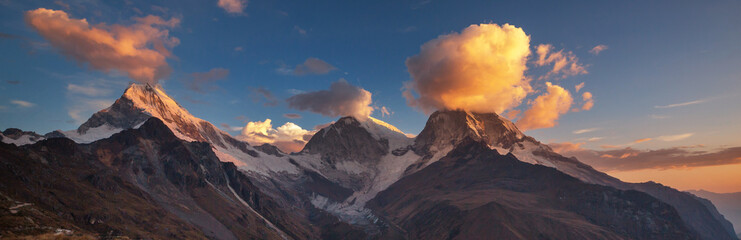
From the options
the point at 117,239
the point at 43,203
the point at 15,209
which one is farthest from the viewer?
the point at 43,203

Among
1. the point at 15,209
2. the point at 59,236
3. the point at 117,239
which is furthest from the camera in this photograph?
the point at 15,209

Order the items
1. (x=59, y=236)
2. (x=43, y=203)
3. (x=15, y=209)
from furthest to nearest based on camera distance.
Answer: (x=43, y=203)
(x=15, y=209)
(x=59, y=236)

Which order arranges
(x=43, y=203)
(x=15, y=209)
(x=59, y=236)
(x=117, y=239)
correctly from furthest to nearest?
1. (x=43, y=203)
2. (x=15, y=209)
3. (x=117, y=239)
4. (x=59, y=236)

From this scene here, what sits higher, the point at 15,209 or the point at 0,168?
the point at 0,168

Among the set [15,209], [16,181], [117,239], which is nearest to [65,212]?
[16,181]

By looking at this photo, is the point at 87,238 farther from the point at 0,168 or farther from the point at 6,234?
the point at 0,168

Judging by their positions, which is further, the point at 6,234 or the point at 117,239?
the point at 117,239

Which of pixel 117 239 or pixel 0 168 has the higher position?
pixel 0 168

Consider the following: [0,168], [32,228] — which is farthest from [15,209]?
[0,168]

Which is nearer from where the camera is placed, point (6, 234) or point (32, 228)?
point (6, 234)
